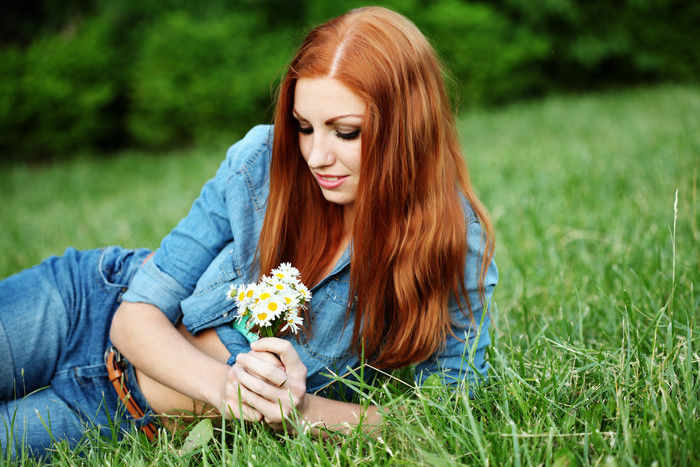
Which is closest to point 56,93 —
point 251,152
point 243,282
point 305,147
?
point 251,152

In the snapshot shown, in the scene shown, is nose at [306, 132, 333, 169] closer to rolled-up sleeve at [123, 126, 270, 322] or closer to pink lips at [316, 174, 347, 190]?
pink lips at [316, 174, 347, 190]

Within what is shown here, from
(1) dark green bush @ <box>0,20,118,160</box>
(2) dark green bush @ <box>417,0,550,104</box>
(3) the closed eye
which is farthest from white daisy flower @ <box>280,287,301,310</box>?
(2) dark green bush @ <box>417,0,550,104</box>

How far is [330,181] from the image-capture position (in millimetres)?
1647

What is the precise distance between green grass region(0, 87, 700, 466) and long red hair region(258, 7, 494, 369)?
246 millimetres

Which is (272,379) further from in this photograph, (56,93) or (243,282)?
(56,93)

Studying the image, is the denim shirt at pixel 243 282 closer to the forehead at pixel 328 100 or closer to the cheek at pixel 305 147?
the cheek at pixel 305 147

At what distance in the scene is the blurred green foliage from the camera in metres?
8.33

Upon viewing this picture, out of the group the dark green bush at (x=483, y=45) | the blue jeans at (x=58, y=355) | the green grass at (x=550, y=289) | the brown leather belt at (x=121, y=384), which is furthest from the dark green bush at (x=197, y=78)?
the brown leather belt at (x=121, y=384)

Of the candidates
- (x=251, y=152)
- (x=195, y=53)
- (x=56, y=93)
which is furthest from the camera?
(x=195, y=53)

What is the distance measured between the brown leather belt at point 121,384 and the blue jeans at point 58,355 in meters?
0.02

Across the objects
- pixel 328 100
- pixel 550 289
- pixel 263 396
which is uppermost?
pixel 328 100

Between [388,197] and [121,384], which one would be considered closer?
[388,197]

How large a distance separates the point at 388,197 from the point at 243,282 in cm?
54

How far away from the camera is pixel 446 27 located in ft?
33.7
